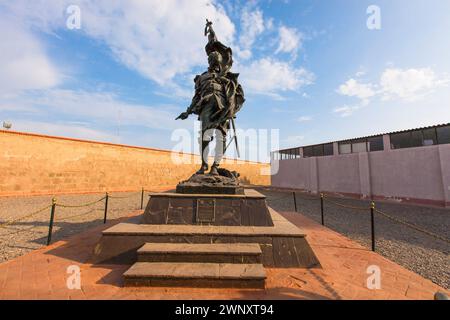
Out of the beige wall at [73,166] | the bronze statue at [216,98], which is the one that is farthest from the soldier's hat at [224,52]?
the beige wall at [73,166]

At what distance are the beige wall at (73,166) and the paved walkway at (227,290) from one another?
1194 centimetres

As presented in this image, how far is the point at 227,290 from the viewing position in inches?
106

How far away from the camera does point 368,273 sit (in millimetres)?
3199

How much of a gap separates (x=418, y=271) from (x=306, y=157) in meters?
16.5

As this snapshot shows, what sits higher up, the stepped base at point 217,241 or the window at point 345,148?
the window at point 345,148

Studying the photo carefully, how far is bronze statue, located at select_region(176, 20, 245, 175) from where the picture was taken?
5.41m

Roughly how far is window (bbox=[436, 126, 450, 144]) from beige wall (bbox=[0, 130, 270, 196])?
20.7m

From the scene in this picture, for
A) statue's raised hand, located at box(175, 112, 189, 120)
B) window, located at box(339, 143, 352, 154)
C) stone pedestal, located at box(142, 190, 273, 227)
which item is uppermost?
window, located at box(339, 143, 352, 154)

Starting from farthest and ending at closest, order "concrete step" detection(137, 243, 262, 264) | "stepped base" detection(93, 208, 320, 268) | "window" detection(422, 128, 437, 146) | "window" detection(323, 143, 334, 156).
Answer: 1. "window" detection(323, 143, 334, 156)
2. "window" detection(422, 128, 437, 146)
3. "stepped base" detection(93, 208, 320, 268)
4. "concrete step" detection(137, 243, 262, 264)

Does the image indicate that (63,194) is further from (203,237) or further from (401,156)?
(401,156)

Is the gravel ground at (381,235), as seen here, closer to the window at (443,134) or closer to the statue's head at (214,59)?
the window at (443,134)

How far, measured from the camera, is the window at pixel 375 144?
14.2m

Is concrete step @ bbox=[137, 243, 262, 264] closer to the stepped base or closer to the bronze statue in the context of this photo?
the stepped base

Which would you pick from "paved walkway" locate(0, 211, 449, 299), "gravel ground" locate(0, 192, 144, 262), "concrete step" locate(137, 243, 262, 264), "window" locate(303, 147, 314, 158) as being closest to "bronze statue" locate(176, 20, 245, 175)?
"concrete step" locate(137, 243, 262, 264)
